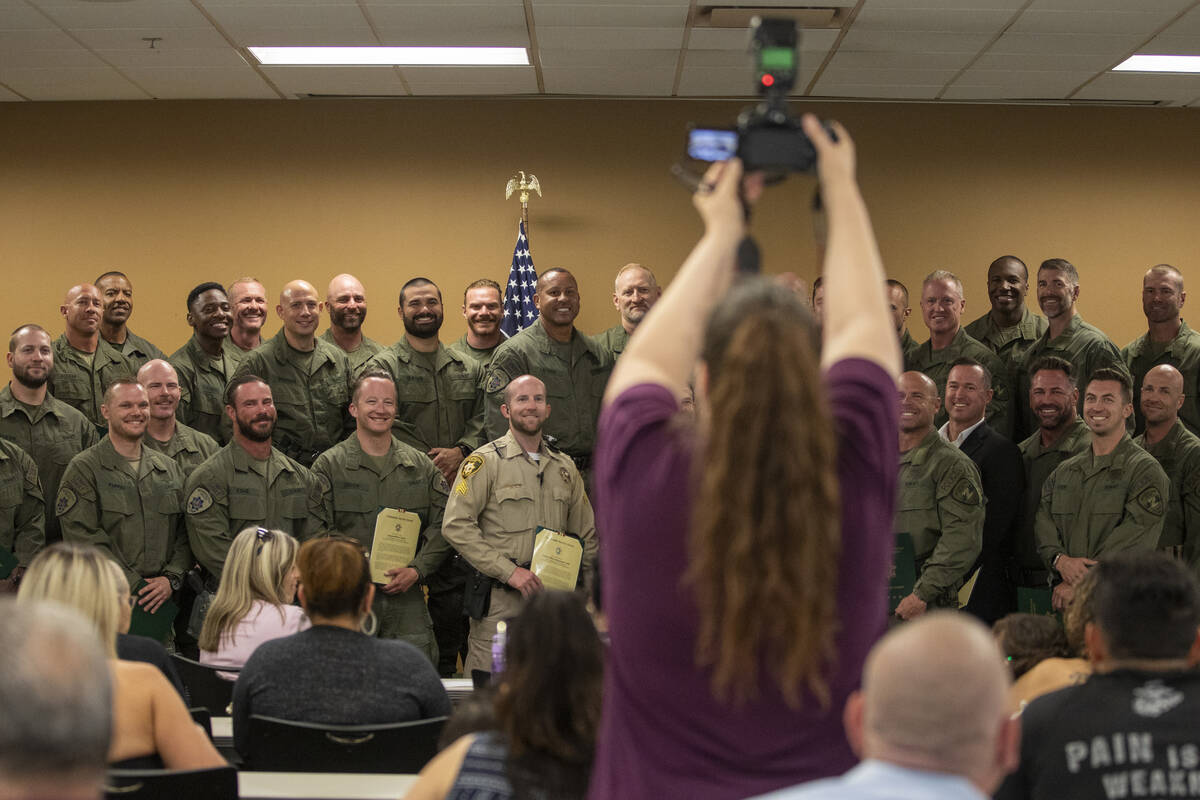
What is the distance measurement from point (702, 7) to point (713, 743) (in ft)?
18.0

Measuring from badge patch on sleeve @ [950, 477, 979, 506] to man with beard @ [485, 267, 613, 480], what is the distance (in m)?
1.79

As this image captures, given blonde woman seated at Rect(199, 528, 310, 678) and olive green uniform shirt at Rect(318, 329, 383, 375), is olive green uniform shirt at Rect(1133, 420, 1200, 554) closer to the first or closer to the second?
blonde woman seated at Rect(199, 528, 310, 678)

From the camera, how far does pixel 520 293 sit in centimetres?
791

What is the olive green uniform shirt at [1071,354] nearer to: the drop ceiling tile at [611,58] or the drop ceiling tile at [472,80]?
the drop ceiling tile at [611,58]

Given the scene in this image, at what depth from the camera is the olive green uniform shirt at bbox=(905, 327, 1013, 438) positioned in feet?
21.2

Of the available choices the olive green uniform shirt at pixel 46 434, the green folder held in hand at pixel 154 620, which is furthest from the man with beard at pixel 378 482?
the olive green uniform shirt at pixel 46 434

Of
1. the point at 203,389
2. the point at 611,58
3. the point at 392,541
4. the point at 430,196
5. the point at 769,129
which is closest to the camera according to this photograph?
the point at 769,129

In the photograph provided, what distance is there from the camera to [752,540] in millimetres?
1270

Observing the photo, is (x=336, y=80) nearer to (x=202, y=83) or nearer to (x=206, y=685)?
(x=202, y=83)

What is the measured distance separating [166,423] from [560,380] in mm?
1916

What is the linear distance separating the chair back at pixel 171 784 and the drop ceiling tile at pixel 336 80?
5.83 metres

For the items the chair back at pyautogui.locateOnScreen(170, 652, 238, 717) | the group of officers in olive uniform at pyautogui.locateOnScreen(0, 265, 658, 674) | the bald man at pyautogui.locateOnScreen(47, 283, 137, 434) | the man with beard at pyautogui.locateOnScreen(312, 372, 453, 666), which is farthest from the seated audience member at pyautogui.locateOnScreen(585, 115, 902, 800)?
the bald man at pyautogui.locateOnScreen(47, 283, 137, 434)

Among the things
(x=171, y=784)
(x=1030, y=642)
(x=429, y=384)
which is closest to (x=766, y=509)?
(x=171, y=784)

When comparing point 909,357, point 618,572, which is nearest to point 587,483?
point 909,357
